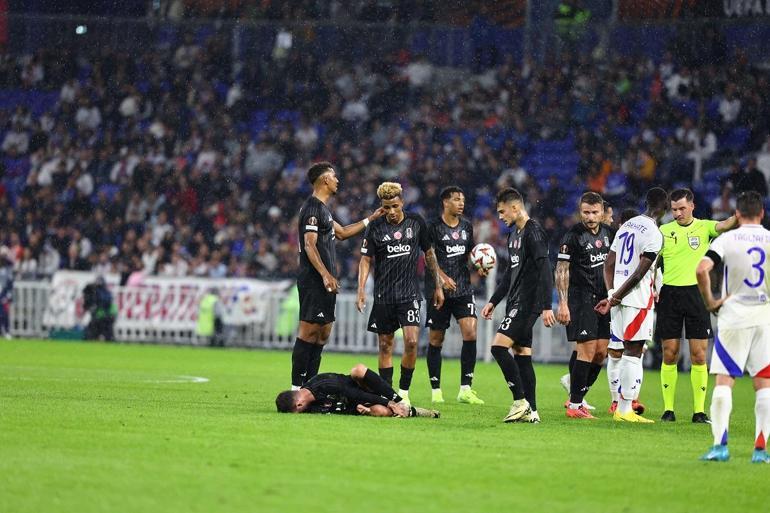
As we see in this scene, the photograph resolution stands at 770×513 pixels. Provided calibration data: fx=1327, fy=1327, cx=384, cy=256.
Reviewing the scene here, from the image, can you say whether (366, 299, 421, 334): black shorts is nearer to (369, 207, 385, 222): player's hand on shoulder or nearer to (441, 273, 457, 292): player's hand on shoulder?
(369, 207, 385, 222): player's hand on shoulder

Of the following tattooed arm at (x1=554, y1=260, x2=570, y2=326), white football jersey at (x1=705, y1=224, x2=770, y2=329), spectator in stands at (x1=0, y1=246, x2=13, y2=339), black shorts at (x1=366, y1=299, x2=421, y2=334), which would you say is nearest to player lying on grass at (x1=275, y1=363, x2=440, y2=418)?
black shorts at (x1=366, y1=299, x2=421, y2=334)

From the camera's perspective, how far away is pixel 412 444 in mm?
10148

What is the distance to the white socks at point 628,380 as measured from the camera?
13352 millimetres

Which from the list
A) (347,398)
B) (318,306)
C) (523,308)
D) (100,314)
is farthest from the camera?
(100,314)

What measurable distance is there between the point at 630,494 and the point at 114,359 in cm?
1529

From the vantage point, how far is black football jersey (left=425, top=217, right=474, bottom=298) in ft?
52.2

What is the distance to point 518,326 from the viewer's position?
12.5m

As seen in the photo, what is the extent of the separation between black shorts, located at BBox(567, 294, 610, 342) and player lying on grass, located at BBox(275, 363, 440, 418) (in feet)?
8.06

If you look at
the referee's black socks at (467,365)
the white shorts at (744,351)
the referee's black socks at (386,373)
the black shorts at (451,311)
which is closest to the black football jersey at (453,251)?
the black shorts at (451,311)

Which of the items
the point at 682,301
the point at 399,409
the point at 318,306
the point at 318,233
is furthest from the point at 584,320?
the point at 318,233

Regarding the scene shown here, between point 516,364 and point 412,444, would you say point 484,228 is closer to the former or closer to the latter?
point 516,364

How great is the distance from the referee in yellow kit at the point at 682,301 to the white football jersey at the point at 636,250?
52 cm

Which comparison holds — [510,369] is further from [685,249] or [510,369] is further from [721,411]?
[721,411]

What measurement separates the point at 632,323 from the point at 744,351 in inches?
154
